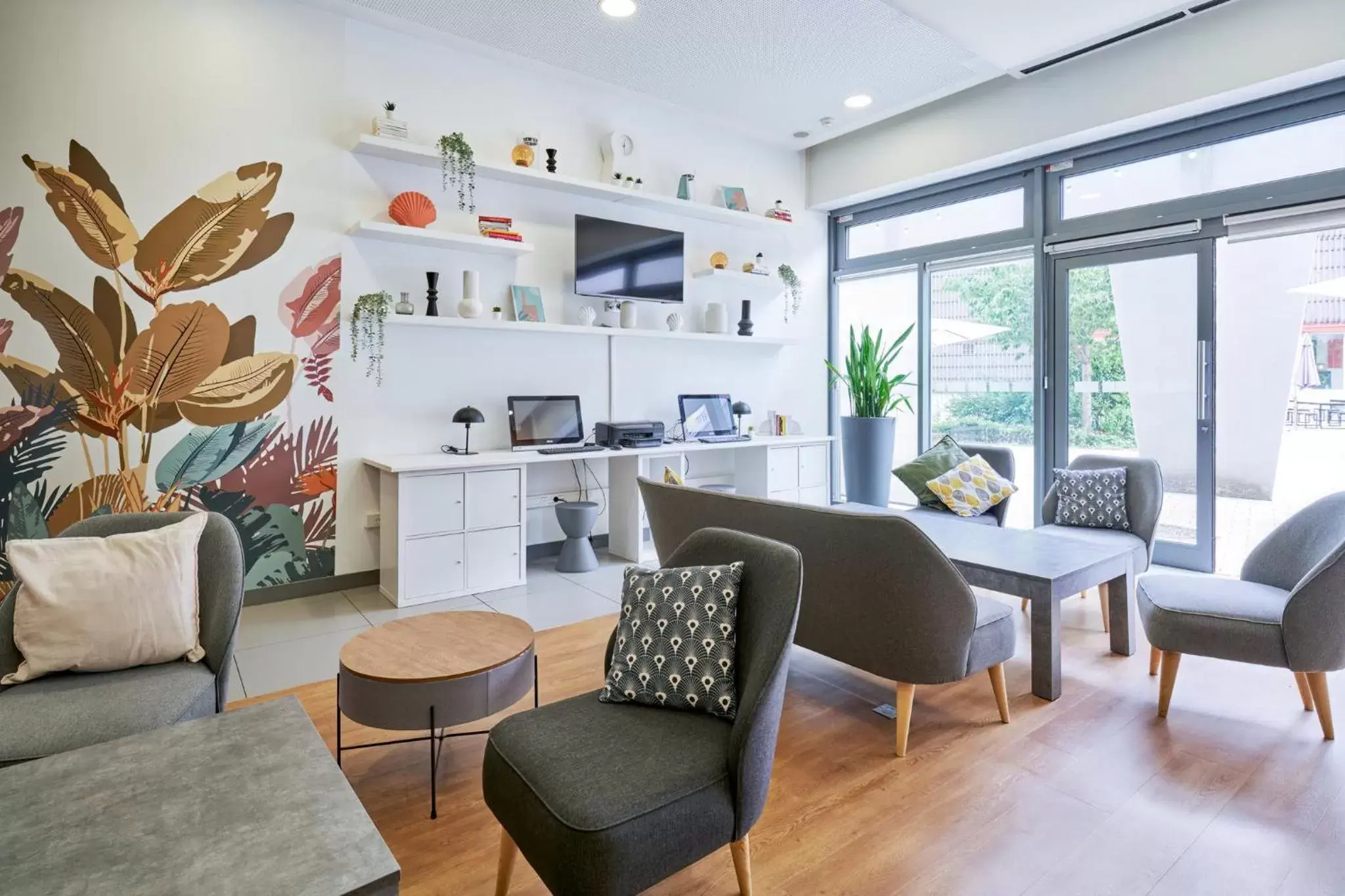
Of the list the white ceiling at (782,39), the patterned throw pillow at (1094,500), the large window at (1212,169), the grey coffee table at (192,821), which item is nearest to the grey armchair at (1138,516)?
the patterned throw pillow at (1094,500)

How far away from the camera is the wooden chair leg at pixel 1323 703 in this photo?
2.39m

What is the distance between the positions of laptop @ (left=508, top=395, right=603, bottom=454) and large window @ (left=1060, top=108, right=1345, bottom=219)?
368 cm

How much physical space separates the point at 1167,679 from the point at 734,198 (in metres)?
4.35

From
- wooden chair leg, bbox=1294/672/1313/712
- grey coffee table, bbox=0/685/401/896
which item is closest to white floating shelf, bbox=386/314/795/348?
grey coffee table, bbox=0/685/401/896

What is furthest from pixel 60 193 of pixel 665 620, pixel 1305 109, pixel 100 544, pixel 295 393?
pixel 1305 109

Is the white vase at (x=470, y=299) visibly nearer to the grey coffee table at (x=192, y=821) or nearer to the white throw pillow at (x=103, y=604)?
the white throw pillow at (x=103, y=604)

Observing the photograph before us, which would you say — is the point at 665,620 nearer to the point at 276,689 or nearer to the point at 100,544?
the point at 100,544

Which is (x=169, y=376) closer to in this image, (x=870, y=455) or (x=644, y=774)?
(x=644, y=774)

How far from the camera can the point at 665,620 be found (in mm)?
1800

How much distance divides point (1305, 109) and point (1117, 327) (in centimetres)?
144

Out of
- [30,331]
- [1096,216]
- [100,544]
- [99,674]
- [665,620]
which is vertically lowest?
[99,674]

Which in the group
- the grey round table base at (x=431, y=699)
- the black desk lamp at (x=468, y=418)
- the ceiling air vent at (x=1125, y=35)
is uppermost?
the ceiling air vent at (x=1125, y=35)

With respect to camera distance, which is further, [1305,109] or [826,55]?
[826,55]

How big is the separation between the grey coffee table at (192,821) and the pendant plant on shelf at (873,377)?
4977 millimetres
